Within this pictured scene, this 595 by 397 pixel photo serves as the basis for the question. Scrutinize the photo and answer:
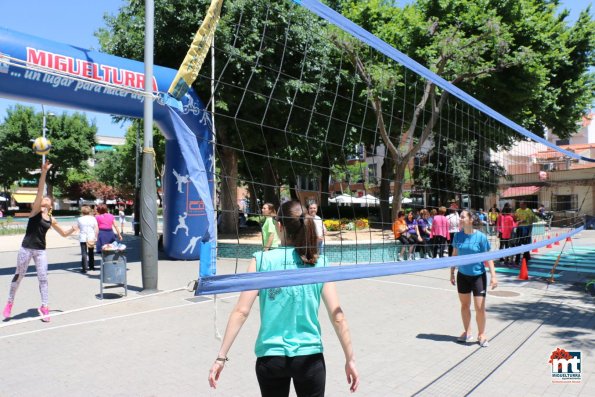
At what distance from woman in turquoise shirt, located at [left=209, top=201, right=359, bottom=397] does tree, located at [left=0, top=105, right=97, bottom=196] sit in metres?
43.7

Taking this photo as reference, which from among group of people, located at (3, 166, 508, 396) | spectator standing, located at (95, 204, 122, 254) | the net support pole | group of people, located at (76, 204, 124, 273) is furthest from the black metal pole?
group of people, located at (3, 166, 508, 396)

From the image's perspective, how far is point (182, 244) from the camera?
1284 cm

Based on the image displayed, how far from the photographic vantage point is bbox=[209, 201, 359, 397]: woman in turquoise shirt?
238 centimetres

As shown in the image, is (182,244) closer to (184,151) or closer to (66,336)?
(66,336)

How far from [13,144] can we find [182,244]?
120 feet

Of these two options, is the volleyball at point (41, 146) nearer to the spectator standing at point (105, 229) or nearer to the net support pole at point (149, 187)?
the net support pole at point (149, 187)

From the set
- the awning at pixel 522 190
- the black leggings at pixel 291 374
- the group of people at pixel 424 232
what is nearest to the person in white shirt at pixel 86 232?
the group of people at pixel 424 232

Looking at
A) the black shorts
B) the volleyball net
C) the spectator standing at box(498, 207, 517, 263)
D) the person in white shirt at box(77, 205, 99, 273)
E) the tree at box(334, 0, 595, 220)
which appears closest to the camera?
the black shorts

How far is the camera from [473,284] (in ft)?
17.9

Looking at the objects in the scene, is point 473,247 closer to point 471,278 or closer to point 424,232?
point 471,278

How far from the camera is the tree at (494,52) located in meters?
16.4

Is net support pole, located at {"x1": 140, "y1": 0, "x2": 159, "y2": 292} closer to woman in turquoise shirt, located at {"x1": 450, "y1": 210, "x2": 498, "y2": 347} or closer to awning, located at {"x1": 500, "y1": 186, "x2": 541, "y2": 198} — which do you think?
woman in turquoise shirt, located at {"x1": 450, "y1": 210, "x2": 498, "y2": 347}

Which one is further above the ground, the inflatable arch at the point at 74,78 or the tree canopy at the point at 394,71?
the tree canopy at the point at 394,71

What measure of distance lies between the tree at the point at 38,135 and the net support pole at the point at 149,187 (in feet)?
123
